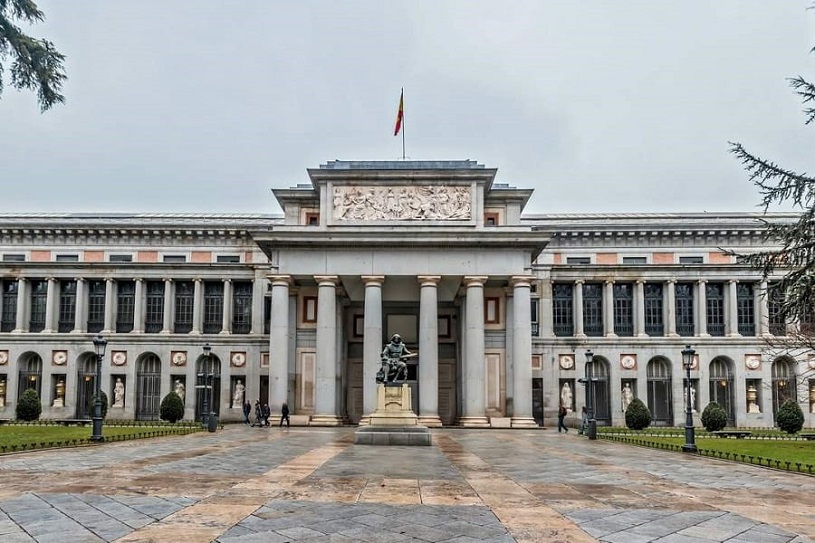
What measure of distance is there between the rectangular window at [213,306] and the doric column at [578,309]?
95.4 feet

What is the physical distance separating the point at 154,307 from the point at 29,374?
11.4m

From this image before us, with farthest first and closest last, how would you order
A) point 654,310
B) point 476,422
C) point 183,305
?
point 183,305
point 654,310
point 476,422

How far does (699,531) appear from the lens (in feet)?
33.9

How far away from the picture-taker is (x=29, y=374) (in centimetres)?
5972

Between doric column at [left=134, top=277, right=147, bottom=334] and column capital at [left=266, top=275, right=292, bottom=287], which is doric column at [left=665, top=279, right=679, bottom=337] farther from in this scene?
doric column at [left=134, top=277, right=147, bottom=334]

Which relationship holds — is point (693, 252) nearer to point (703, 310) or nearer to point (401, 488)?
point (703, 310)

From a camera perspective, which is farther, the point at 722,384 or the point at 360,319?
the point at 722,384

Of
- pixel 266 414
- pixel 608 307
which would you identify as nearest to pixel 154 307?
pixel 266 414

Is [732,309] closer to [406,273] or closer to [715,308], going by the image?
[715,308]

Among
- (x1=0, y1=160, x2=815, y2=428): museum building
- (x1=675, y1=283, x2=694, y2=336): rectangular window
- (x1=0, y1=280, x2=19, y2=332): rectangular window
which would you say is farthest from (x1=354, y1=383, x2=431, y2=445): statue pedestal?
(x1=0, y1=280, x2=19, y2=332): rectangular window

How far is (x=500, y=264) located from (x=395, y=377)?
17.6 meters

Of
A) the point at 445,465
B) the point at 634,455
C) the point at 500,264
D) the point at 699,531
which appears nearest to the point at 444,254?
the point at 500,264

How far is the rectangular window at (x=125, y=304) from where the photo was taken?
198 ft

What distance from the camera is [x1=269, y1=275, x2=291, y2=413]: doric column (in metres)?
46.0
